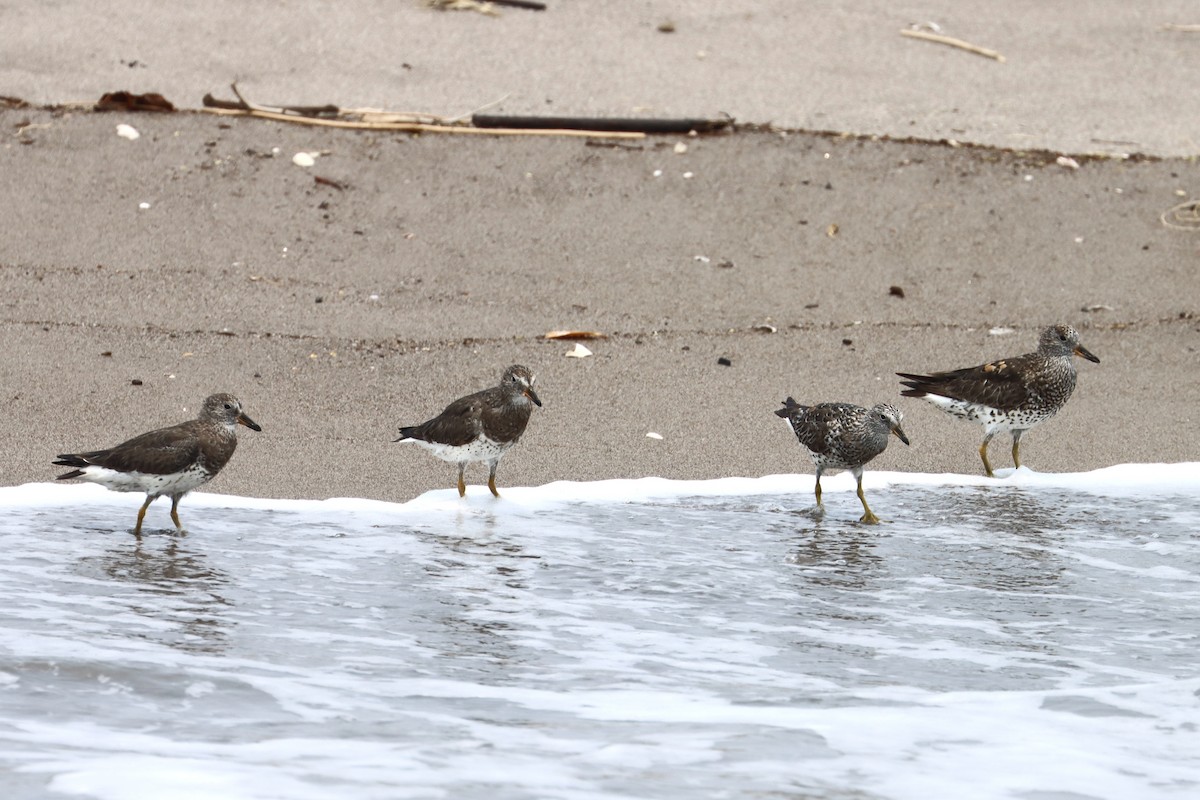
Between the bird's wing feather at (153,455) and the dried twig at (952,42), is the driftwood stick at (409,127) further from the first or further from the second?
the bird's wing feather at (153,455)

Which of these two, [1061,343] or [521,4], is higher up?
[521,4]

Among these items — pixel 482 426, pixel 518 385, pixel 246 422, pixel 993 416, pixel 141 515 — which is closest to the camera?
pixel 141 515

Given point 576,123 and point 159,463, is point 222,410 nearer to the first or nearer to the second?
point 159,463

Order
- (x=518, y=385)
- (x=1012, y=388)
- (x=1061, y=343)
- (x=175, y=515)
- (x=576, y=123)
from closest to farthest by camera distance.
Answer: (x=175, y=515) < (x=518, y=385) < (x=1012, y=388) < (x=1061, y=343) < (x=576, y=123)

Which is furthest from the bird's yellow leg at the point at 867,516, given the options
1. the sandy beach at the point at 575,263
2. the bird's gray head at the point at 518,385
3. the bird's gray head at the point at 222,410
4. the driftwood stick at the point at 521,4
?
the driftwood stick at the point at 521,4

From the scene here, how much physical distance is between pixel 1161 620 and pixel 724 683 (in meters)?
2.41

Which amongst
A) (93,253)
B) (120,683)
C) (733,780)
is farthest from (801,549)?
(93,253)

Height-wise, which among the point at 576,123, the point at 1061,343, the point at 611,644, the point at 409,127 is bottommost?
the point at 611,644

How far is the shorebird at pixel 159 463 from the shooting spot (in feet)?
27.8

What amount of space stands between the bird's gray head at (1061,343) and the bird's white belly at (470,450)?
362 centimetres

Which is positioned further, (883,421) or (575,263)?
(575,263)

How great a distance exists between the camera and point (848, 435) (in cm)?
934

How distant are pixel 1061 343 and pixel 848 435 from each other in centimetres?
198

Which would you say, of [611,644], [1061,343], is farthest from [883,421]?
[611,644]
